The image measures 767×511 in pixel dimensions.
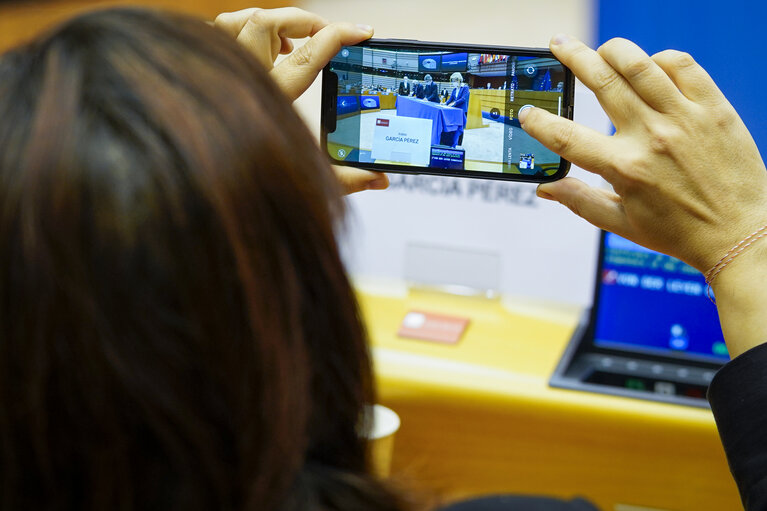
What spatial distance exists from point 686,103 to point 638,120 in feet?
0.14

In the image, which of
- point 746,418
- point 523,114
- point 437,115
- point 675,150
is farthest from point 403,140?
point 746,418

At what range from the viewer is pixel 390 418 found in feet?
3.11

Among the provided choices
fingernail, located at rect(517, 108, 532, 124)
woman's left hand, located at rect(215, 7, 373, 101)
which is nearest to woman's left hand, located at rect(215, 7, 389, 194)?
woman's left hand, located at rect(215, 7, 373, 101)

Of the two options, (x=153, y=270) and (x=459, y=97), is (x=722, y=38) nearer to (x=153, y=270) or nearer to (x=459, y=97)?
(x=459, y=97)

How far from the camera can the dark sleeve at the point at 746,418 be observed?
1.97ft

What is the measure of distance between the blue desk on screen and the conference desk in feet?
1.18

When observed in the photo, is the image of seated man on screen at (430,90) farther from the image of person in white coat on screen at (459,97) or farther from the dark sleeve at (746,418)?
the dark sleeve at (746,418)

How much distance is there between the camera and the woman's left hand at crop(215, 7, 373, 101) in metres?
0.80

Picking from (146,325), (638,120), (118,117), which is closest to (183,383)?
(146,325)

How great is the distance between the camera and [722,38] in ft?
3.74

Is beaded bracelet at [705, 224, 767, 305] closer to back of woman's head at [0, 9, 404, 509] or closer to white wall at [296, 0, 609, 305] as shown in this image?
back of woman's head at [0, 9, 404, 509]

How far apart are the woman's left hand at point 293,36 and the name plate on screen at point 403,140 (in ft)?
0.31

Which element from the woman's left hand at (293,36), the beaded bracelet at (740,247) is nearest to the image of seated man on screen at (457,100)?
the woman's left hand at (293,36)

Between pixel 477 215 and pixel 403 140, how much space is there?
0.63 m
